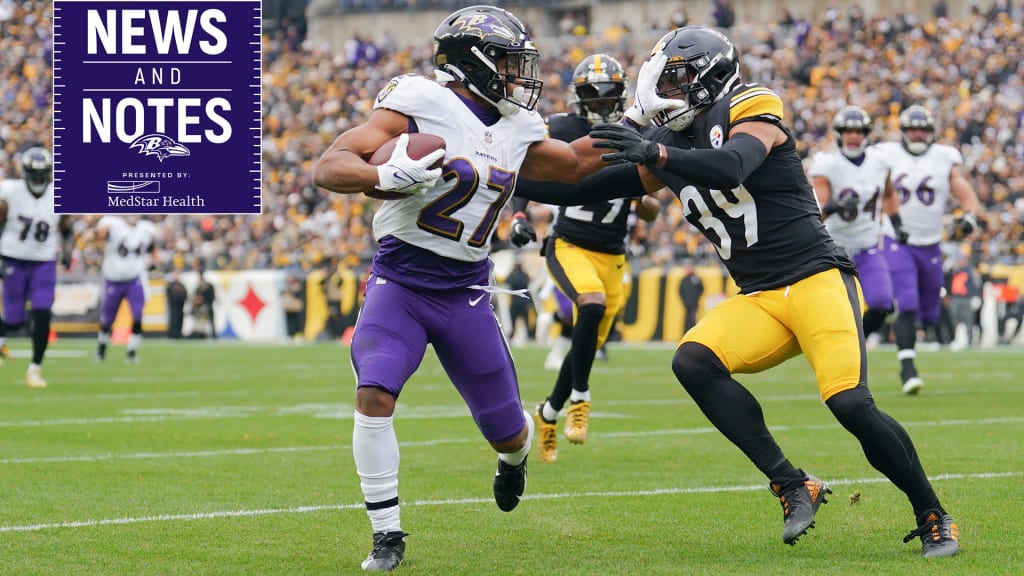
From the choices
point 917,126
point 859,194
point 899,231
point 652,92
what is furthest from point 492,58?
point 917,126

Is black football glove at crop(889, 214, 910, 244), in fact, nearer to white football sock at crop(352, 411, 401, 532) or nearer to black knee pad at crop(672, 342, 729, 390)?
black knee pad at crop(672, 342, 729, 390)

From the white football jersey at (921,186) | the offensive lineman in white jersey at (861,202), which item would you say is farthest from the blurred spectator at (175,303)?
the offensive lineman in white jersey at (861,202)

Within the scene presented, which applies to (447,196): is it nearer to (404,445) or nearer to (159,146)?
(404,445)

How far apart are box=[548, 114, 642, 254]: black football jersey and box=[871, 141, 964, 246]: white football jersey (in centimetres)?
381

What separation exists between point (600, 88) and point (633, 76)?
24.7m

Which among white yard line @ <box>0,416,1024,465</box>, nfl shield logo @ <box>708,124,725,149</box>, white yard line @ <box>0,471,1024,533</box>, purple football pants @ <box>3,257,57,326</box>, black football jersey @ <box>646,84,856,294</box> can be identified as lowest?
purple football pants @ <box>3,257,57,326</box>

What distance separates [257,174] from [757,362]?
332 inches

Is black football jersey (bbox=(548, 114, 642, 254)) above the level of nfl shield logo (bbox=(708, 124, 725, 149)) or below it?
below

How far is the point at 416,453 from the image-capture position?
27.7 feet

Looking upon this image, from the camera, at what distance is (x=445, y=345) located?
5.41 metres

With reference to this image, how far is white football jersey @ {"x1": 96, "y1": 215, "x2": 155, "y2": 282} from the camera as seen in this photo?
17297 millimetres

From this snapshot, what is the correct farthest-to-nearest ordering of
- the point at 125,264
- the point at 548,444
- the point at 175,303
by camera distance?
the point at 175,303 → the point at 125,264 → the point at 548,444

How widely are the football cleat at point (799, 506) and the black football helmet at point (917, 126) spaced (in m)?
7.73

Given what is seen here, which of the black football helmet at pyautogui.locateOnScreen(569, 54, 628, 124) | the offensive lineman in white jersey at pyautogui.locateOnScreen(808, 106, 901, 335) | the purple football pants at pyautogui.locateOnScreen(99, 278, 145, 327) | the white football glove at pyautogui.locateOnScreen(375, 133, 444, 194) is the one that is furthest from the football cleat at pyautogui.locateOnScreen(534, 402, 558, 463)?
the purple football pants at pyautogui.locateOnScreen(99, 278, 145, 327)
